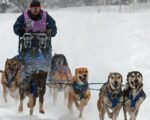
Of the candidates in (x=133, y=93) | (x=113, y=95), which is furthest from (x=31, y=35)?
(x=133, y=93)

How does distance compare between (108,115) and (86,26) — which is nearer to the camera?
(108,115)

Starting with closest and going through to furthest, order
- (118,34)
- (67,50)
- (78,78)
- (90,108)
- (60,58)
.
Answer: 1. (78,78)
2. (90,108)
3. (60,58)
4. (67,50)
5. (118,34)

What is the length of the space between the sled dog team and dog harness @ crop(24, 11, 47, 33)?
2.41 feet

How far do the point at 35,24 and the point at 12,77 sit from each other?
3.63 feet

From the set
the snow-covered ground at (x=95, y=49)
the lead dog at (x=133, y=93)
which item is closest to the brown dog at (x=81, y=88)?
the snow-covered ground at (x=95, y=49)

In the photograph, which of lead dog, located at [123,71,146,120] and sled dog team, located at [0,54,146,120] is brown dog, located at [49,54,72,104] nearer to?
sled dog team, located at [0,54,146,120]

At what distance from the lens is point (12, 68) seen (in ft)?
30.9

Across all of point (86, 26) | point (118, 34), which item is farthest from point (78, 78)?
point (86, 26)

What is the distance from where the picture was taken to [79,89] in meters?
8.85

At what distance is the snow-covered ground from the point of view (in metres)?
9.18

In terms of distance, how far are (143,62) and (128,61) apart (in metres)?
0.44

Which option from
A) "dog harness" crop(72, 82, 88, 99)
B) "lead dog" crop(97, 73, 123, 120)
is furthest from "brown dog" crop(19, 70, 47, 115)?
"lead dog" crop(97, 73, 123, 120)

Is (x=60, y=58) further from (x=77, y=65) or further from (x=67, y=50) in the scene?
(x=67, y=50)

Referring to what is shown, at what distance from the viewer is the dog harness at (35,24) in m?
9.48
